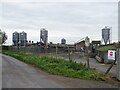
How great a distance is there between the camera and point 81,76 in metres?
14.9

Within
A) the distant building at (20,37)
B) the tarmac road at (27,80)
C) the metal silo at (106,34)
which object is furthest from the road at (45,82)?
the distant building at (20,37)

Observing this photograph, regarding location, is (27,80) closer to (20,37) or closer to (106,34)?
(106,34)

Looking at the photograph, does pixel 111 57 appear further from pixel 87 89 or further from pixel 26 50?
pixel 26 50

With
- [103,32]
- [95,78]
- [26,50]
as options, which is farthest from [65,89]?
[103,32]

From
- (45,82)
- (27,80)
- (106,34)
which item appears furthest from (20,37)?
(45,82)

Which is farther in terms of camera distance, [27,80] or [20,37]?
[20,37]

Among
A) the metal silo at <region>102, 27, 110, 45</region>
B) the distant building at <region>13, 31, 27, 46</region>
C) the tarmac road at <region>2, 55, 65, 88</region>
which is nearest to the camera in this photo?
the tarmac road at <region>2, 55, 65, 88</region>

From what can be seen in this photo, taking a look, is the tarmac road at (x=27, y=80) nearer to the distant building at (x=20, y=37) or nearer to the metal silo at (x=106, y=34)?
the metal silo at (x=106, y=34)

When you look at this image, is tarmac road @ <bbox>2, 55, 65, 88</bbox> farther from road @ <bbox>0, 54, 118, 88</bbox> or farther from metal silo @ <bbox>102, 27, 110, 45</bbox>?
metal silo @ <bbox>102, 27, 110, 45</bbox>

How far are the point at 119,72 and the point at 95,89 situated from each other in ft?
10.8

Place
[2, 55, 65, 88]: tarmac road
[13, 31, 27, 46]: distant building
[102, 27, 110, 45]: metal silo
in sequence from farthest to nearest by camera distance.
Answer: [13, 31, 27, 46]: distant building → [102, 27, 110, 45]: metal silo → [2, 55, 65, 88]: tarmac road

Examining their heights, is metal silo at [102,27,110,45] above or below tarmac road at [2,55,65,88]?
above

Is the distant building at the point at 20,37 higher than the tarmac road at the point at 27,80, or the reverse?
the distant building at the point at 20,37

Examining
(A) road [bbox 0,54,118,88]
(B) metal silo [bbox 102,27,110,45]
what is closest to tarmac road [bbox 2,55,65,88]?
(A) road [bbox 0,54,118,88]
